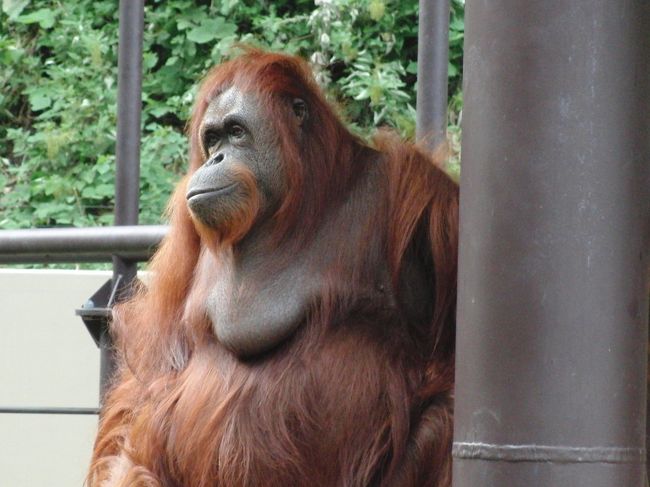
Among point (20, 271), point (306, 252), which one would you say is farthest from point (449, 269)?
point (20, 271)

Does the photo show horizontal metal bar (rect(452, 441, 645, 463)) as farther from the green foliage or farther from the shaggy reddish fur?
the green foliage

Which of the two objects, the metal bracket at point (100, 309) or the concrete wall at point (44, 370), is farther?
the concrete wall at point (44, 370)

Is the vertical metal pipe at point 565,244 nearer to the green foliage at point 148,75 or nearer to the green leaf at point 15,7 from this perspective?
the green foliage at point 148,75

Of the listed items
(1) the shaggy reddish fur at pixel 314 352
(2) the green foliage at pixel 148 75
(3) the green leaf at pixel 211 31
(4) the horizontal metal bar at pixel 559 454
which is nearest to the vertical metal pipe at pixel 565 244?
(4) the horizontal metal bar at pixel 559 454

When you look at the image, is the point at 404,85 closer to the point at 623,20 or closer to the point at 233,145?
the point at 233,145

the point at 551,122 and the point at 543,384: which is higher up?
the point at 551,122

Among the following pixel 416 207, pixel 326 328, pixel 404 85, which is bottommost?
pixel 326 328

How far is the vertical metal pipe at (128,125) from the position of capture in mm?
2990

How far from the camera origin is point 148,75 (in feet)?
26.3

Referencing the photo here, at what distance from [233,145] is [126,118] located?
370 mm

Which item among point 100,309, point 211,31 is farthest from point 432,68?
point 211,31

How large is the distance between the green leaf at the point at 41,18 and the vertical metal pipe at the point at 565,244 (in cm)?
712

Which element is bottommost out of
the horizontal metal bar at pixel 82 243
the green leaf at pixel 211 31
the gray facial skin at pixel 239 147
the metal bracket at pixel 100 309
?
the metal bracket at pixel 100 309

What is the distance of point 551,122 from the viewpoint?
4.47 feet
